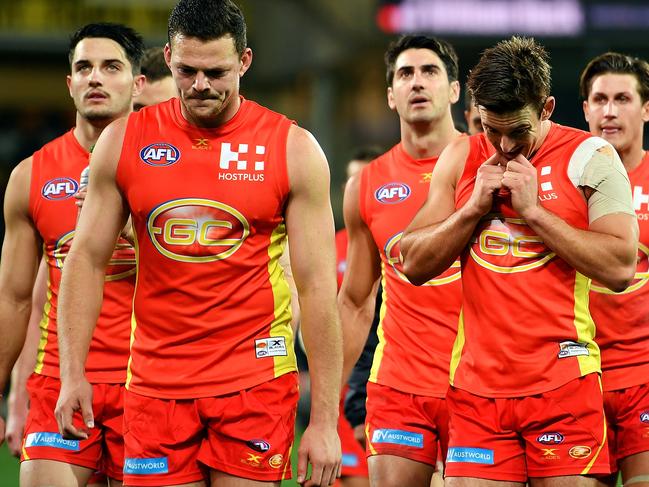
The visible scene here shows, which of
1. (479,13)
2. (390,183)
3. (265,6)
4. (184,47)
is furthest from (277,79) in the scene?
(184,47)

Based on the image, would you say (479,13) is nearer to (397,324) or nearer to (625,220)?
(397,324)

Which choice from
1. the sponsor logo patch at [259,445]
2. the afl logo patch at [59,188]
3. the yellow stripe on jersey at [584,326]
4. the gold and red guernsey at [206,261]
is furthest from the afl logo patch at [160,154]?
the yellow stripe on jersey at [584,326]

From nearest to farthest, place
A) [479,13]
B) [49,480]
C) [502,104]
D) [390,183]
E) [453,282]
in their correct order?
[502,104], [49,480], [453,282], [390,183], [479,13]

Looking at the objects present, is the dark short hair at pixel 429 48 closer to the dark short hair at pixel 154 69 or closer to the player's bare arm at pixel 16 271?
the dark short hair at pixel 154 69

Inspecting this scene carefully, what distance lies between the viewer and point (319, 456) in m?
4.46

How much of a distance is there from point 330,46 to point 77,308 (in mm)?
13320

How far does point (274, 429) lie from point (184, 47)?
4.98 ft

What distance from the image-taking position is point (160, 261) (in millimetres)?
4672

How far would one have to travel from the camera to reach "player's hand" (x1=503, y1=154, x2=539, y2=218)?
452 centimetres

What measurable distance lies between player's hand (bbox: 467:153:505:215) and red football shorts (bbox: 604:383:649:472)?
5.00ft

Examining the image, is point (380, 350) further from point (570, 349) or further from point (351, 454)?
point (351, 454)

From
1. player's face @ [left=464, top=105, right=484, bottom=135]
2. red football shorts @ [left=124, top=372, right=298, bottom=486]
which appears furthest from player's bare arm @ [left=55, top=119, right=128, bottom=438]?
player's face @ [left=464, top=105, right=484, bottom=135]

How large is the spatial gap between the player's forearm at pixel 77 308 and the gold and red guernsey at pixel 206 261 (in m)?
0.19

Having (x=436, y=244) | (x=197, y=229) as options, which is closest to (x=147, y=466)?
(x=197, y=229)
